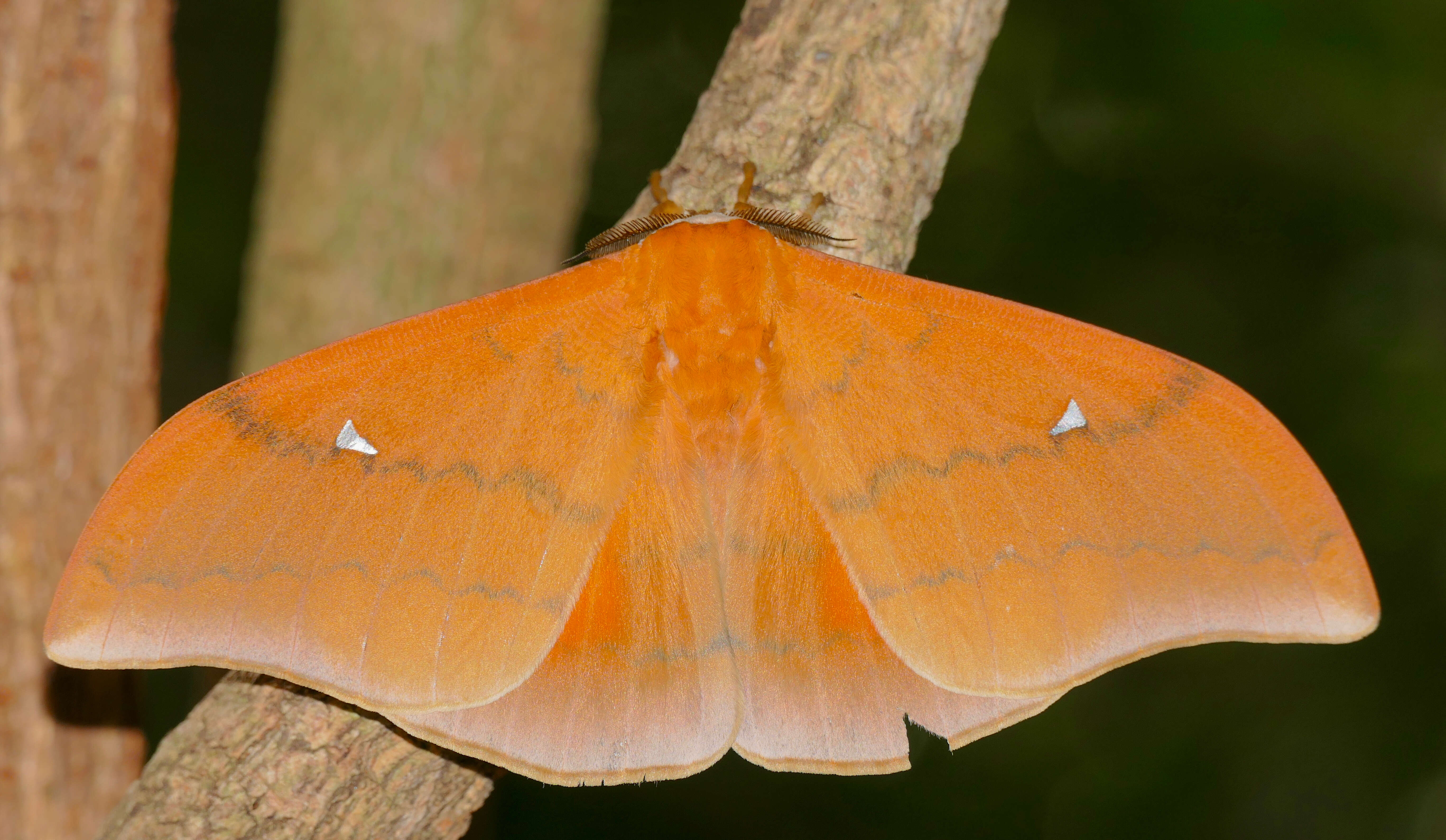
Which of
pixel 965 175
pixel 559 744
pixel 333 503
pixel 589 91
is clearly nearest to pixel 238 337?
pixel 589 91

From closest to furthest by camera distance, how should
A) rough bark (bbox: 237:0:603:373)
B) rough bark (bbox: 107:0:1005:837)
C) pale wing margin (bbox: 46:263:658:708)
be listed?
pale wing margin (bbox: 46:263:658:708) < rough bark (bbox: 107:0:1005:837) < rough bark (bbox: 237:0:603:373)

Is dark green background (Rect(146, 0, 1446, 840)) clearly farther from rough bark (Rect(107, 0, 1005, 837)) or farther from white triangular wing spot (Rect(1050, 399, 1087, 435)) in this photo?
white triangular wing spot (Rect(1050, 399, 1087, 435))

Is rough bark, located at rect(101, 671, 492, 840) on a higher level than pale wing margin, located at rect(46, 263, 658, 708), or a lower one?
lower

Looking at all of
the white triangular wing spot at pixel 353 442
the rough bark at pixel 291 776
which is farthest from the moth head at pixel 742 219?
the rough bark at pixel 291 776

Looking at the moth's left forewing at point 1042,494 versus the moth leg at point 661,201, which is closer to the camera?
the moth's left forewing at point 1042,494

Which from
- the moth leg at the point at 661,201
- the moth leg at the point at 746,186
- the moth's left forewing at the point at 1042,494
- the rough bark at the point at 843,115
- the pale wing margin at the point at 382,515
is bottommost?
the pale wing margin at the point at 382,515

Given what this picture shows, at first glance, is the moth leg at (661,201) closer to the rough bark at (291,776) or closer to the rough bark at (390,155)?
the rough bark at (390,155)

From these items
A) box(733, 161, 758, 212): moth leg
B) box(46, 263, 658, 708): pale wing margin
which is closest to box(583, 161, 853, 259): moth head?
box(733, 161, 758, 212): moth leg
